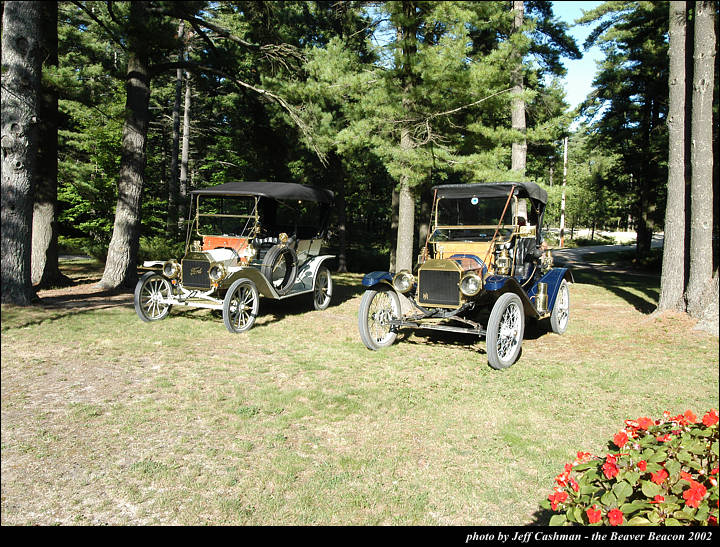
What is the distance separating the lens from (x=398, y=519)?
2248 millimetres

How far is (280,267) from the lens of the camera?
8891 millimetres

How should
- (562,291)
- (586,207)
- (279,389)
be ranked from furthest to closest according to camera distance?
1. (586,207)
2. (562,291)
3. (279,389)

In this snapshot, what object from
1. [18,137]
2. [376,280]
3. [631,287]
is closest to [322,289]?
[376,280]

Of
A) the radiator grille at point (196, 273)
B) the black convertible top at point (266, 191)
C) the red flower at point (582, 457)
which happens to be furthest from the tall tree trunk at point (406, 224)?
the red flower at point (582, 457)

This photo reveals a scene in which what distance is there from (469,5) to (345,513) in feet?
19.2

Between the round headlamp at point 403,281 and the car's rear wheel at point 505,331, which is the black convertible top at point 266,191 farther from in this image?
the car's rear wheel at point 505,331

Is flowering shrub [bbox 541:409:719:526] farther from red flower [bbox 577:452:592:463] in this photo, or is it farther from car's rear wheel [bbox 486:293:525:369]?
car's rear wheel [bbox 486:293:525:369]

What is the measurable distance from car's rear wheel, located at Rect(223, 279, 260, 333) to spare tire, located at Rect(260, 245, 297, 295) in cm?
51

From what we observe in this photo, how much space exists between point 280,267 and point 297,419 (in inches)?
212

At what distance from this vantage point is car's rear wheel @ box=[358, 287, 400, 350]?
6336 millimetres

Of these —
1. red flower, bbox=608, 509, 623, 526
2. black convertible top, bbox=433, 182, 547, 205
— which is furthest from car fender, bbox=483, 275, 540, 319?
red flower, bbox=608, 509, 623, 526

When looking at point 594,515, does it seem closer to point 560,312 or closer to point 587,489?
point 587,489
